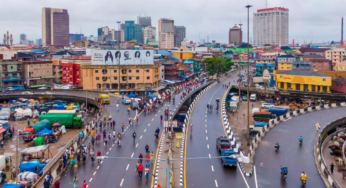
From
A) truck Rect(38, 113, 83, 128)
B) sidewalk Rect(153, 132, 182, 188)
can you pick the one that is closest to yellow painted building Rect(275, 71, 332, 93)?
sidewalk Rect(153, 132, 182, 188)

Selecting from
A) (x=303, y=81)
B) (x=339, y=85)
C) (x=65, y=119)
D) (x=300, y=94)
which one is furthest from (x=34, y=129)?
(x=339, y=85)

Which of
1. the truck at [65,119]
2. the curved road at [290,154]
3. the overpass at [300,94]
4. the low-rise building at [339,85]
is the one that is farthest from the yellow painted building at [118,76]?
the low-rise building at [339,85]

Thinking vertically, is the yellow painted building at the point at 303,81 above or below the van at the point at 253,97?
above

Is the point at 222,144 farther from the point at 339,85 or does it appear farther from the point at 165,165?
the point at 339,85

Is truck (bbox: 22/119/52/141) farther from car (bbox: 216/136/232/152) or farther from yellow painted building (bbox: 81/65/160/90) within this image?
yellow painted building (bbox: 81/65/160/90)

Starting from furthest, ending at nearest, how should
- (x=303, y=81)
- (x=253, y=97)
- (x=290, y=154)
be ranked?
(x=253, y=97), (x=303, y=81), (x=290, y=154)

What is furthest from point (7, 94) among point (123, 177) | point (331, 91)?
point (331, 91)

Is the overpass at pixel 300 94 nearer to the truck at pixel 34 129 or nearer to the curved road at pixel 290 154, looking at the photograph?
the curved road at pixel 290 154
